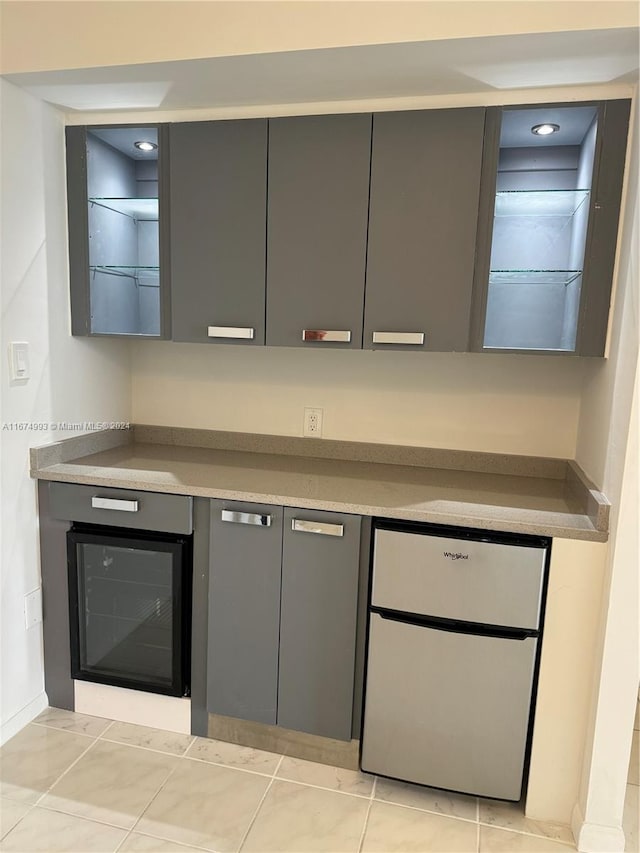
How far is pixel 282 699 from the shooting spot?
6.28ft

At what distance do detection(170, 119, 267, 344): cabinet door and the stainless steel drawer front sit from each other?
89 cm

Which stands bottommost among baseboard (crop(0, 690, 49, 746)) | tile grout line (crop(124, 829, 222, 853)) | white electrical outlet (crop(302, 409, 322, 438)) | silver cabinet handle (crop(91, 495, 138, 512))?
tile grout line (crop(124, 829, 222, 853))

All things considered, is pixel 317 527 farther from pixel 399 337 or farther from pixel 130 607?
pixel 130 607

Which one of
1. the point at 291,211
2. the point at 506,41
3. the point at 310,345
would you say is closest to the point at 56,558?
the point at 310,345

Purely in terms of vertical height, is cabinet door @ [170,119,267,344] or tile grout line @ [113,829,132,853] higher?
cabinet door @ [170,119,267,344]

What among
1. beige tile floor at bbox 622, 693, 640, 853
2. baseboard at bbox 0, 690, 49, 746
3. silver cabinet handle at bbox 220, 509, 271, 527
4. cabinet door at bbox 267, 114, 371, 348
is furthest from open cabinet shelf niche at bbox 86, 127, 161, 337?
beige tile floor at bbox 622, 693, 640, 853

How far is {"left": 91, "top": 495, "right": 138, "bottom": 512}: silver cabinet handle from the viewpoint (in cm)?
193

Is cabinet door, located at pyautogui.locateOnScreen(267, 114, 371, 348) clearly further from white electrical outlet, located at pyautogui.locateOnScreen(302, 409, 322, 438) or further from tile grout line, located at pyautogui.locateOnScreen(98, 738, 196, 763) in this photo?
tile grout line, located at pyautogui.locateOnScreen(98, 738, 196, 763)

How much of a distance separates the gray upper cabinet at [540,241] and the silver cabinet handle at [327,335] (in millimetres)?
426

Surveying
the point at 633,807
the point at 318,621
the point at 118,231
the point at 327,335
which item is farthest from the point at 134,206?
the point at 633,807

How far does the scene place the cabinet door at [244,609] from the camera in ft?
6.12

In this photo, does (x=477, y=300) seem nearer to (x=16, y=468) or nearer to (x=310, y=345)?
(x=310, y=345)

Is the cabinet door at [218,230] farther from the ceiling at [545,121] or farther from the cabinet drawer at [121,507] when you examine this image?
the ceiling at [545,121]

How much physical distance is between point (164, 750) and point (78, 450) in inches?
44.7
